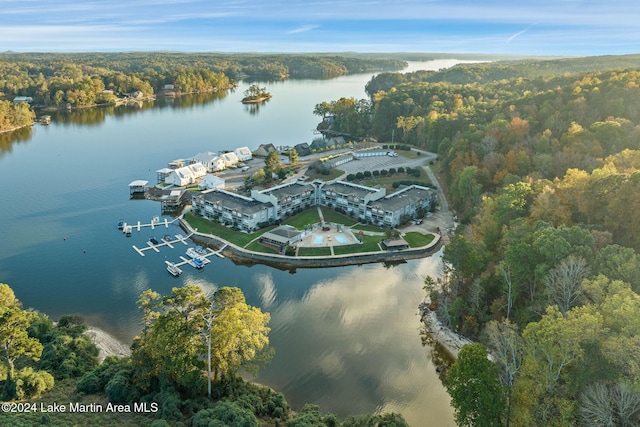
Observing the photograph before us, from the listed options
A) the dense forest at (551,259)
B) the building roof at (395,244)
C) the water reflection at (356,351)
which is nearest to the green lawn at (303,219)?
the building roof at (395,244)

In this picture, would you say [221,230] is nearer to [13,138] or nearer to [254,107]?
[13,138]

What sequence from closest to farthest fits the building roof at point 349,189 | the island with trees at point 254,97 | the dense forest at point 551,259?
the dense forest at point 551,259
the building roof at point 349,189
the island with trees at point 254,97

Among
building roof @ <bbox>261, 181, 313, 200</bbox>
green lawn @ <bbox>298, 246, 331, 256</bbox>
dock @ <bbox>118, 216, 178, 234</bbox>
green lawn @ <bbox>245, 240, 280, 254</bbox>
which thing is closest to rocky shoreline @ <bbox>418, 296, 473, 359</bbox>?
green lawn @ <bbox>298, 246, 331, 256</bbox>

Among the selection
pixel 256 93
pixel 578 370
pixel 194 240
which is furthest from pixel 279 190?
pixel 256 93

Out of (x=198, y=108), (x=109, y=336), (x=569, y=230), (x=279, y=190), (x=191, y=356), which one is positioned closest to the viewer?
(x=191, y=356)

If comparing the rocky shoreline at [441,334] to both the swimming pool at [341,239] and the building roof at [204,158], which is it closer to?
the swimming pool at [341,239]

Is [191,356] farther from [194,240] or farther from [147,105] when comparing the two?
[147,105]

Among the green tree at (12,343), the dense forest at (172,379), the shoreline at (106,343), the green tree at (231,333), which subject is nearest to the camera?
the dense forest at (172,379)

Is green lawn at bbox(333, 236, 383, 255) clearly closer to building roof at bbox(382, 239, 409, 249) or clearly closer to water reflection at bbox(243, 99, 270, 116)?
building roof at bbox(382, 239, 409, 249)
